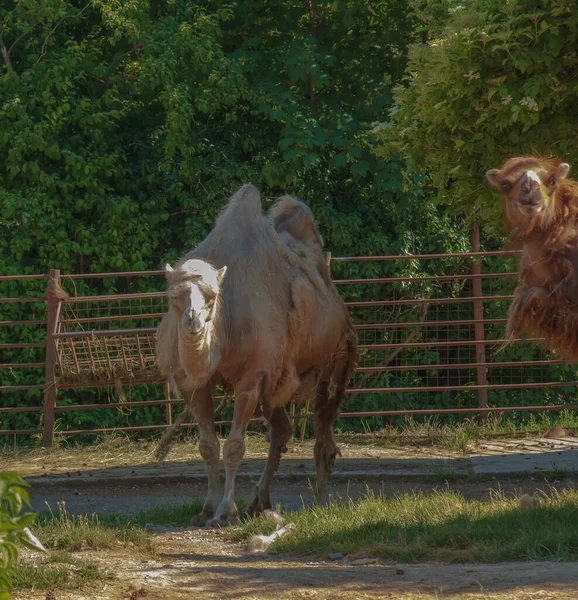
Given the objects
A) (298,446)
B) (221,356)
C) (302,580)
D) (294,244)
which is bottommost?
(298,446)

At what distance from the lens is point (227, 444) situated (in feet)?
24.3

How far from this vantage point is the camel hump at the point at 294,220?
8.97m

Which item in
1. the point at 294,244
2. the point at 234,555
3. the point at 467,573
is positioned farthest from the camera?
the point at 294,244

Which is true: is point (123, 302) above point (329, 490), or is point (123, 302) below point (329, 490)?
above

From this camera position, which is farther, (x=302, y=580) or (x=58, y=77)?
(x=58, y=77)

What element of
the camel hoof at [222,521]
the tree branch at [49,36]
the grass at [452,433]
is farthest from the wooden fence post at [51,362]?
the camel hoof at [222,521]

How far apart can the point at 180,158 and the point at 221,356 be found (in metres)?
7.70

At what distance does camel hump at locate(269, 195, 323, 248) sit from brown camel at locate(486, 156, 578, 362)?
2.71 m

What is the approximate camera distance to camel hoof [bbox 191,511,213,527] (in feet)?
23.8

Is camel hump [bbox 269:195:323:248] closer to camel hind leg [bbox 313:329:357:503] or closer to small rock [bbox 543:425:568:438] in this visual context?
camel hind leg [bbox 313:329:357:503]

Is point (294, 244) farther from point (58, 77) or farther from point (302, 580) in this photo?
point (58, 77)

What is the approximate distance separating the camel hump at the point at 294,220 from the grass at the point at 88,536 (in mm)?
3213

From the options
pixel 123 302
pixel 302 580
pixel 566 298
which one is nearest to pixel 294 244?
pixel 566 298

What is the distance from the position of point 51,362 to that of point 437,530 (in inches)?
254
